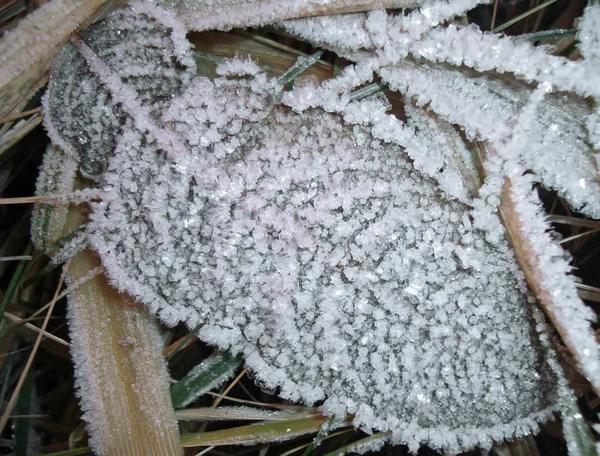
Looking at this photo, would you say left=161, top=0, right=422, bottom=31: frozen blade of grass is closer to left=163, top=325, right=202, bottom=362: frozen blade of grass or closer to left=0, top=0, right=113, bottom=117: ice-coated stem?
left=0, top=0, right=113, bottom=117: ice-coated stem

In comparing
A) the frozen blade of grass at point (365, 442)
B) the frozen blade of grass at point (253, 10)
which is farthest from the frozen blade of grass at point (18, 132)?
the frozen blade of grass at point (365, 442)

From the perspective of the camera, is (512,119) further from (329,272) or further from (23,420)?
(23,420)

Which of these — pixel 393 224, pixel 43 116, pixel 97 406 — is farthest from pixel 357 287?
pixel 43 116

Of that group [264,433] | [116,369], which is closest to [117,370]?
[116,369]

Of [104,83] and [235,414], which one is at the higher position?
[104,83]

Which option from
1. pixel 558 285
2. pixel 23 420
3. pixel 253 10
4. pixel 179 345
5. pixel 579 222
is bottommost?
pixel 23 420

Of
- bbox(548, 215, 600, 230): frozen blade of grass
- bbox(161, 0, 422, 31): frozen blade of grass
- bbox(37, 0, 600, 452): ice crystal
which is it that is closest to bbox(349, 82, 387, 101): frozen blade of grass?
bbox(37, 0, 600, 452): ice crystal
